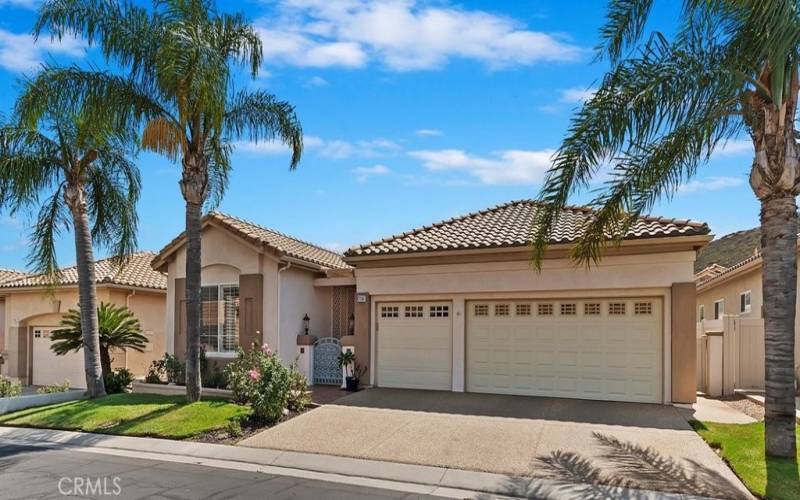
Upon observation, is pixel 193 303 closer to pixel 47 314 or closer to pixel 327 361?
pixel 327 361

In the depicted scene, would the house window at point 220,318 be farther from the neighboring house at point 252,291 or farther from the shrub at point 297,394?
the shrub at point 297,394

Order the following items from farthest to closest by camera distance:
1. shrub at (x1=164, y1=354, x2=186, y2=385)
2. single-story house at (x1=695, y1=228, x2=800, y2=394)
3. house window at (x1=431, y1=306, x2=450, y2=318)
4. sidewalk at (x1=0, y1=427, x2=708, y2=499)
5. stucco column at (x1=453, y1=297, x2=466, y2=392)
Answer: shrub at (x1=164, y1=354, x2=186, y2=385) < single-story house at (x1=695, y1=228, x2=800, y2=394) < house window at (x1=431, y1=306, x2=450, y2=318) < stucco column at (x1=453, y1=297, x2=466, y2=392) < sidewalk at (x1=0, y1=427, x2=708, y2=499)

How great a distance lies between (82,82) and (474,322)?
11.1 metres

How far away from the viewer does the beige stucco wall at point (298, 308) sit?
57.4ft

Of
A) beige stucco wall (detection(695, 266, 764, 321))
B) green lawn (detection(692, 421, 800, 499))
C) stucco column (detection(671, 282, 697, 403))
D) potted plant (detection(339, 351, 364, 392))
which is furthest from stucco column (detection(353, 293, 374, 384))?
beige stucco wall (detection(695, 266, 764, 321))

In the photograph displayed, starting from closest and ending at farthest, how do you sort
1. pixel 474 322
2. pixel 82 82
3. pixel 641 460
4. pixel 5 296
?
pixel 641 460
pixel 82 82
pixel 474 322
pixel 5 296

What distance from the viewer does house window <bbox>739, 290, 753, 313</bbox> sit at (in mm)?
20309

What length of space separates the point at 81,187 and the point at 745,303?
21977 mm

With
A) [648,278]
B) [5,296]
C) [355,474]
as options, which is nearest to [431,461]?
[355,474]

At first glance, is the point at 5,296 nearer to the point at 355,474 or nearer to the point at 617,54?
the point at 355,474

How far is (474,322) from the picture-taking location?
15.5 metres

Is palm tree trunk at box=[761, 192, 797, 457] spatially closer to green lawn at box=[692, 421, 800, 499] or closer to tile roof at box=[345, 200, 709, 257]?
green lawn at box=[692, 421, 800, 499]

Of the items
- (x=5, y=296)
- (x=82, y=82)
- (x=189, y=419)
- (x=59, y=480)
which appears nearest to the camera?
(x=59, y=480)

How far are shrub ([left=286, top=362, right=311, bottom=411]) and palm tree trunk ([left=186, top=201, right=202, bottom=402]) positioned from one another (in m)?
2.53
